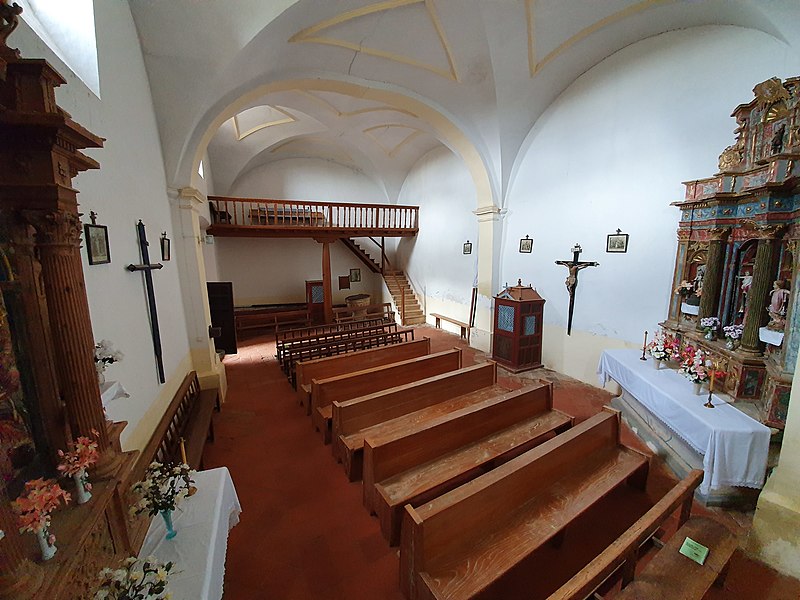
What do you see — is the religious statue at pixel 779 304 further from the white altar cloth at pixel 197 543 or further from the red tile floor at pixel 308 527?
the white altar cloth at pixel 197 543

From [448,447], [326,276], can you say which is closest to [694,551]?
[448,447]

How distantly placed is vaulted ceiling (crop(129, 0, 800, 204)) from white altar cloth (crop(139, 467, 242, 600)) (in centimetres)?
402

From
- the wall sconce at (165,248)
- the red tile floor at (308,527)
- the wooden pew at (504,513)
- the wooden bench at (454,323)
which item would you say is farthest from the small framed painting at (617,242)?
the wall sconce at (165,248)

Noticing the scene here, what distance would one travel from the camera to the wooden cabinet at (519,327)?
5527 mm

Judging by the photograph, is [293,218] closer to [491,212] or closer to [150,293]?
[491,212]

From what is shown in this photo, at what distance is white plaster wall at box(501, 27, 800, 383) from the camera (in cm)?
367

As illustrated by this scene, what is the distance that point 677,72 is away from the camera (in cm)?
397

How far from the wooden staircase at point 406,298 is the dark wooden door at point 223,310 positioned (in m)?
5.29

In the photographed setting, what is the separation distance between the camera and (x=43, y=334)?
4.21 feet

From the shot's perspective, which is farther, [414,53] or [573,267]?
[573,267]

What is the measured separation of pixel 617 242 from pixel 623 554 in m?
4.43

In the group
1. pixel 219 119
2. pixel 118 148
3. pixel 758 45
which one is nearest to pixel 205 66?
pixel 219 119

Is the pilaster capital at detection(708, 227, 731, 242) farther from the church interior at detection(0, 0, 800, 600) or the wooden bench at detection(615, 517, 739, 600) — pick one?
the wooden bench at detection(615, 517, 739, 600)

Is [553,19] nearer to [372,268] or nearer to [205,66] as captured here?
[205,66]
